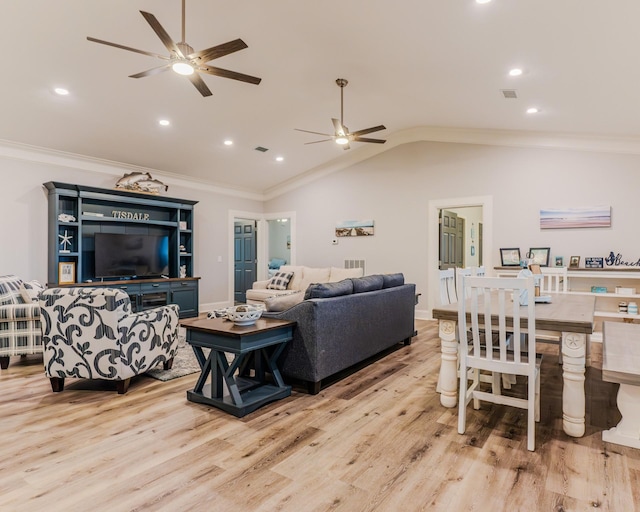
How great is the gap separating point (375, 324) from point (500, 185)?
11.7 feet

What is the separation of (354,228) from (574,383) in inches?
213

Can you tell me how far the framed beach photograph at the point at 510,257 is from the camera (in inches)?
228

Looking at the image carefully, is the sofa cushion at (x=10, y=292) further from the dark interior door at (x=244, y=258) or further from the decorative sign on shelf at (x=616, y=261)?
the decorative sign on shelf at (x=616, y=261)

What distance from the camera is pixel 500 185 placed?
19.8ft

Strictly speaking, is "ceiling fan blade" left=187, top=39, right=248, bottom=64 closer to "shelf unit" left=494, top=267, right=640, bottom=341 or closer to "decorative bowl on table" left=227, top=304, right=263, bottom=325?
"decorative bowl on table" left=227, top=304, right=263, bottom=325

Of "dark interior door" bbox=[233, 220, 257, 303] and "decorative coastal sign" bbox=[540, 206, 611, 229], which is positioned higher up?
"decorative coastal sign" bbox=[540, 206, 611, 229]

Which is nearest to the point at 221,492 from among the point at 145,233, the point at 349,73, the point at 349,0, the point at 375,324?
the point at 375,324

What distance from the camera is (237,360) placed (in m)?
2.76

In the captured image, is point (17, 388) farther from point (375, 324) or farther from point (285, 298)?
point (375, 324)

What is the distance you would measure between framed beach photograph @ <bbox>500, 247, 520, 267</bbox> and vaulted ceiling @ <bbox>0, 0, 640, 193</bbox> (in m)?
1.76

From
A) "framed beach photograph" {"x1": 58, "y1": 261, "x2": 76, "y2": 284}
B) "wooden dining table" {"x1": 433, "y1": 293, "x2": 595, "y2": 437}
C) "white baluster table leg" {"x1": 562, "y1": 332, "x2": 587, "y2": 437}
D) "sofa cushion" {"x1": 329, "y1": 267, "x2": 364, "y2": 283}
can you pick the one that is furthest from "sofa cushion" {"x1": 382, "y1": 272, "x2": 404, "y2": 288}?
"framed beach photograph" {"x1": 58, "y1": 261, "x2": 76, "y2": 284}

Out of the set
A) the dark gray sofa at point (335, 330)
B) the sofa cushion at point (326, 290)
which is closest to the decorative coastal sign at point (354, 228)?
the dark gray sofa at point (335, 330)

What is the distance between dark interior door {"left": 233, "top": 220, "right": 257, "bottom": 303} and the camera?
9086 mm

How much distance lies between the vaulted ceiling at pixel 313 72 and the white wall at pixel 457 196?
0.47 metres
